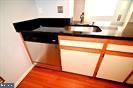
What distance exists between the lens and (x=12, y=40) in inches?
48.6

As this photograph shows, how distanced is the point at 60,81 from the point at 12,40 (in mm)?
1040

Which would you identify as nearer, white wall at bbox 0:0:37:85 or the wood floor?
white wall at bbox 0:0:37:85

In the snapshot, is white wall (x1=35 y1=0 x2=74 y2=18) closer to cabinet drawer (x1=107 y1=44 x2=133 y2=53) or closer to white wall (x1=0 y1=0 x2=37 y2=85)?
white wall (x1=0 y1=0 x2=37 y2=85)

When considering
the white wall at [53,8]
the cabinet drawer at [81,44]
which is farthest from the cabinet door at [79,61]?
the white wall at [53,8]

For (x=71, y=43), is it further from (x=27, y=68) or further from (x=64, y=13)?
(x=27, y=68)

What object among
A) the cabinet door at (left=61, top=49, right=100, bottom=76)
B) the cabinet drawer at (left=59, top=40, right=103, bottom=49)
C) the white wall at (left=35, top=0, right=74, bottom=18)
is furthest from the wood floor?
the white wall at (left=35, top=0, right=74, bottom=18)

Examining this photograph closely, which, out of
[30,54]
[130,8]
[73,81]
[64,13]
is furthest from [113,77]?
[30,54]

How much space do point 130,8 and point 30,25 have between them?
1739mm

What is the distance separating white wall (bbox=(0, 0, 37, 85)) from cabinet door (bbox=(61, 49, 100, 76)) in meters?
0.75

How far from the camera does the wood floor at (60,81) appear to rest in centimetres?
138

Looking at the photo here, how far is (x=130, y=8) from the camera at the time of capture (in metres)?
1.34

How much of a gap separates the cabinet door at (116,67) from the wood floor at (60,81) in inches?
6.7

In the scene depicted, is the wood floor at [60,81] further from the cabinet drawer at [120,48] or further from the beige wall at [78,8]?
the beige wall at [78,8]

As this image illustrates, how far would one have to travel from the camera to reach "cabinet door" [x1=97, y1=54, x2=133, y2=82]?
1081 millimetres
